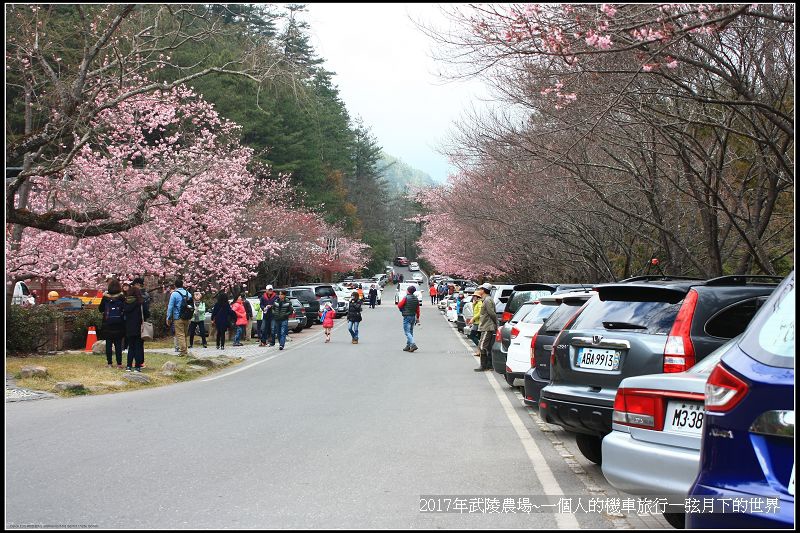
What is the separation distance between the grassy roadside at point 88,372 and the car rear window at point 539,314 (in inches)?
275

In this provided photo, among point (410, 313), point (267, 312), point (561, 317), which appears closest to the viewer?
point (561, 317)

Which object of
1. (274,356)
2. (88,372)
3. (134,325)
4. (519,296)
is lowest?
(274,356)

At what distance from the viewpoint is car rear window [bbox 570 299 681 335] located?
7.49 m

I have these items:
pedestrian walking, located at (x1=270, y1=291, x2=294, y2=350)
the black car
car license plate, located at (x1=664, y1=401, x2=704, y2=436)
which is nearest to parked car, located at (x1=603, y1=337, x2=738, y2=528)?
car license plate, located at (x1=664, y1=401, x2=704, y2=436)

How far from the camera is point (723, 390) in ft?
12.6

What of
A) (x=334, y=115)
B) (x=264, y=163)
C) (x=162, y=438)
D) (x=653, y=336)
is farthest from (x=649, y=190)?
(x=334, y=115)

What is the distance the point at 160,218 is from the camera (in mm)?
26219

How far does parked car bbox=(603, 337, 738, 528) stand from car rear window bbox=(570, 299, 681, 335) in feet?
5.77

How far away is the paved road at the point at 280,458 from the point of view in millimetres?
5949

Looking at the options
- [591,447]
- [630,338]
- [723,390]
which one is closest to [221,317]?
[591,447]

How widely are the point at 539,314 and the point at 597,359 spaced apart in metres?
5.58

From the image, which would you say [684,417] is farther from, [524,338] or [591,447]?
[524,338]

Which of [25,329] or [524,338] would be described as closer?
[524,338]

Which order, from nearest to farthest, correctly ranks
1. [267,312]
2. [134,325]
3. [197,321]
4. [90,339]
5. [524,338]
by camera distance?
[524,338] → [134,325] → [90,339] → [197,321] → [267,312]
